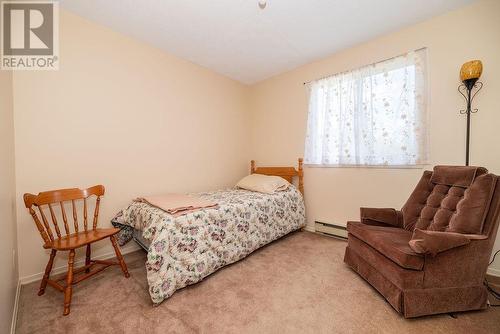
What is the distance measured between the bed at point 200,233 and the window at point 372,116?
991 millimetres

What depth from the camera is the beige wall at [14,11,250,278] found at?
1847 millimetres

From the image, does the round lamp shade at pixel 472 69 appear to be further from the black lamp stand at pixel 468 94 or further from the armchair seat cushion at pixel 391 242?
the armchair seat cushion at pixel 391 242

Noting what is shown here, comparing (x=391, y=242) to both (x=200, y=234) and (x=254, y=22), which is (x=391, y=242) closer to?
(x=200, y=234)

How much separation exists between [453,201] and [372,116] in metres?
1.21

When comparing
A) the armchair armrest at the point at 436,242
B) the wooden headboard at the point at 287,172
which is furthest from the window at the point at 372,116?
the armchair armrest at the point at 436,242

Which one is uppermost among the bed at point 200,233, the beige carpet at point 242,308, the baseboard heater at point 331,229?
the bed at point 200,233

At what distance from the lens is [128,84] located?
241 cm

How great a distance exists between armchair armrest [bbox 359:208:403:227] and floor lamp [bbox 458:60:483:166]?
2.56 ft

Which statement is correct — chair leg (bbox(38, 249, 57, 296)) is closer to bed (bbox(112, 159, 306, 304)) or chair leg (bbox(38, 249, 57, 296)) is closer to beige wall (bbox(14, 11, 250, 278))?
beige wall (bbox(14, 11, 250, 278))

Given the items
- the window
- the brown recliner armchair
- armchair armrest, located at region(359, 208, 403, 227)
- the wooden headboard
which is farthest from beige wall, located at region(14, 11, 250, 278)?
the brown recliner armchair

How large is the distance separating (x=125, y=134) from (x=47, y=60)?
89 centimetres

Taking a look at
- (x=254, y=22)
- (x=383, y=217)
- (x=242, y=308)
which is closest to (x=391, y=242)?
(x=383, y=217)

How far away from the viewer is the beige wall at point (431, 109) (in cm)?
188

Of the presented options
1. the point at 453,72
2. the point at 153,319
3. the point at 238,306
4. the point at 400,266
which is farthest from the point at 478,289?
the point at 153,319
